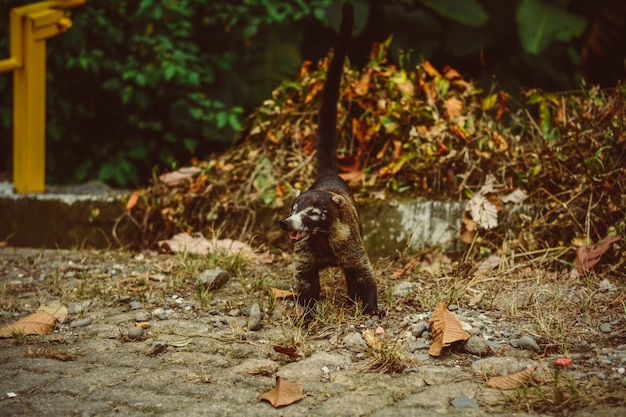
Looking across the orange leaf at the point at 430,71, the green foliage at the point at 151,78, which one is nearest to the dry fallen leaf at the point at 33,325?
the orange leaf at the point at 430,71

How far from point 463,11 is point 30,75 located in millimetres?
4018

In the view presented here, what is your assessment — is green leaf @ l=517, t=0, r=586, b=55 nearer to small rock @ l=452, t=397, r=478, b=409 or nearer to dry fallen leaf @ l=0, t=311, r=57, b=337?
small rock @ l=452, t=397, r=478, b=409

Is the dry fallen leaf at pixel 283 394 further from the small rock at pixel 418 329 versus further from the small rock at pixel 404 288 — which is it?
the small rock at pixel 404 288

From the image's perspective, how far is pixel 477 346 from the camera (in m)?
2.40

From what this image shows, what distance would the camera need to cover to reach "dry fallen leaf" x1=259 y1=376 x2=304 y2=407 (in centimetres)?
201

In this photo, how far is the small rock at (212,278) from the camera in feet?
10.6

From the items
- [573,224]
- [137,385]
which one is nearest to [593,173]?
[573,224]

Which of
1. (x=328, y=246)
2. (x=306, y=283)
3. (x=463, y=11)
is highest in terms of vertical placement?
(x=463, y=11)

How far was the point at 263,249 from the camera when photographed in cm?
412

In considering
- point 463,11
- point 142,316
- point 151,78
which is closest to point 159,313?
point 142,316

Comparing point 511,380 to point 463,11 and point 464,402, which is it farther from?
point 463,11

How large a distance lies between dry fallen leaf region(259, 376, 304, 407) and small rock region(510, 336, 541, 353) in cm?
88

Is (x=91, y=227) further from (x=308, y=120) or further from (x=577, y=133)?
(x=577, y=133)

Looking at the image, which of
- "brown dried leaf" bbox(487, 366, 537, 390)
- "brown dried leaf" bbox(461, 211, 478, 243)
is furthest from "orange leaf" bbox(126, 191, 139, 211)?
"brown dried leaf" bbox(487, 366, 537, 390)
